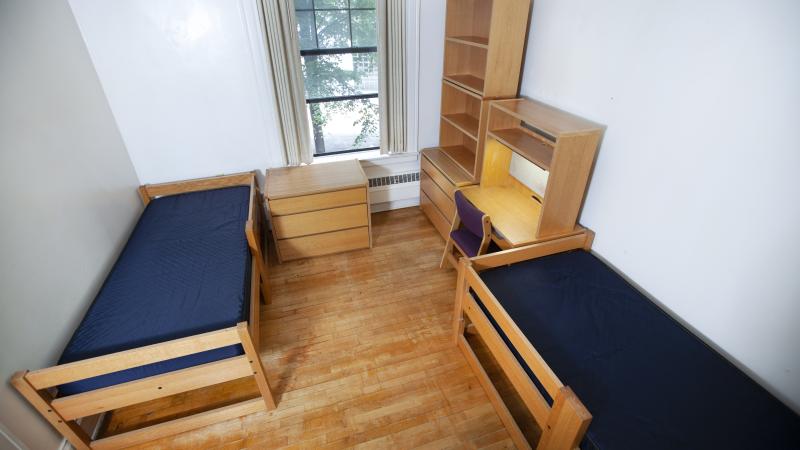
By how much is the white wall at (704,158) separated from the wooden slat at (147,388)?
2.01m

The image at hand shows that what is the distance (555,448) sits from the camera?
1.43m

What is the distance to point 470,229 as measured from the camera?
238 centimetres

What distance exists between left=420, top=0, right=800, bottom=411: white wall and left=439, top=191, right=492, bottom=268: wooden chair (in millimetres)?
626

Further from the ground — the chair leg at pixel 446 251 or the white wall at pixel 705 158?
the white wall at pixel 705 158

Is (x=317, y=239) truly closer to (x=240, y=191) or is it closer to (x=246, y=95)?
A: (x=240, y=191)

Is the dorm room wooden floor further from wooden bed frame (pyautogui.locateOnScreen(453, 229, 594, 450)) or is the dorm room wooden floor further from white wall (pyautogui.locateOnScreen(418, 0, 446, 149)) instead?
white wall (pyautogui.locateOnScreen(418, 0, 446, 149))

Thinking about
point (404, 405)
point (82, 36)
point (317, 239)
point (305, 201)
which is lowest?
point (404, 405)

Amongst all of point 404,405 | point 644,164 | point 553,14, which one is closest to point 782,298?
point 644,164

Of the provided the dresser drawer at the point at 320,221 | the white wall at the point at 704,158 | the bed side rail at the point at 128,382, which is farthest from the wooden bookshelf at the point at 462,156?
the bed side rail at the point at 128,382

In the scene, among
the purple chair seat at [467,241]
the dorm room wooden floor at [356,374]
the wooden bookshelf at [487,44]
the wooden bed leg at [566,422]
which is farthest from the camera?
the purple chair seat at [467,241]

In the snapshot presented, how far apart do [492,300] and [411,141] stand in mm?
1954

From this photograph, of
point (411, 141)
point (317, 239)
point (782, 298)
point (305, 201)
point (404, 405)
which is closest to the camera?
point (782, 298)

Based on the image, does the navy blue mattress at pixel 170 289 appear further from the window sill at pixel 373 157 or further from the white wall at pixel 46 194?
the window sill at pixel 373 157

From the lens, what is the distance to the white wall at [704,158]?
52.9 inches
